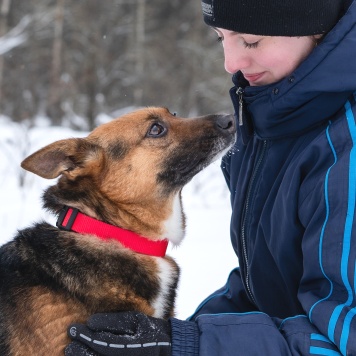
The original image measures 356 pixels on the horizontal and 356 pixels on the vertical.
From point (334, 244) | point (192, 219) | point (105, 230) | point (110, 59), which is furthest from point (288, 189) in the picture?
point (110, 59)

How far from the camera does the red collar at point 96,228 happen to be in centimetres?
258

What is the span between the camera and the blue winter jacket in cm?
201

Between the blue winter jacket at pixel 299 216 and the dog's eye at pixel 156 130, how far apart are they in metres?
0.48

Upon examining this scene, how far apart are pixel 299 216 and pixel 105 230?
0.90 meters

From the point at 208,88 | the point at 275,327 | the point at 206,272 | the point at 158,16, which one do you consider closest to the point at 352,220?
the point at 275,327

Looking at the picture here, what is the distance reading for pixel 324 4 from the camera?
92.0 inches

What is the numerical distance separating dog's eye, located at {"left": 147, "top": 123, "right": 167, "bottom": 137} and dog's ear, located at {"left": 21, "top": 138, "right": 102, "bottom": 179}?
0.31 metres

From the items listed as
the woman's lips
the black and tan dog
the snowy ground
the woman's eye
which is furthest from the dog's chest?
the woman's eye

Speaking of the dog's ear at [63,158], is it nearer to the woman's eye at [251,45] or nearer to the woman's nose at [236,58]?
the woman's nose at [236,58]

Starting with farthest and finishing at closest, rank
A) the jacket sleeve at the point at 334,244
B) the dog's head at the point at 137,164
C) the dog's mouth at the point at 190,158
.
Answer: the dog's mouth at the point at 190,158, the dog's head at the point at 137,164, the jacket sleeve at the point at 334,244

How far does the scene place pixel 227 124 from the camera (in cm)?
300

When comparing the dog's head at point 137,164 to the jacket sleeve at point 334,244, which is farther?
the dog's head at point 137,164

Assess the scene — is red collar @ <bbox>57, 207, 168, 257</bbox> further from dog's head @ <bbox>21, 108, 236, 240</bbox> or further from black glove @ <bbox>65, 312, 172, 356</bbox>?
black glove @ <bbox>65, 312, 172, 356</bbox>

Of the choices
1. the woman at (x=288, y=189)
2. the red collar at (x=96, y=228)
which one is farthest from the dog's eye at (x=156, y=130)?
the red collar at (x=96, y=228)
